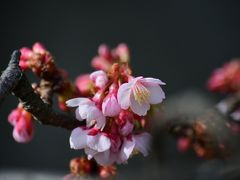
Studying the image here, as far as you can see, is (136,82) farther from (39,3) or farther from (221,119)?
(39,3)

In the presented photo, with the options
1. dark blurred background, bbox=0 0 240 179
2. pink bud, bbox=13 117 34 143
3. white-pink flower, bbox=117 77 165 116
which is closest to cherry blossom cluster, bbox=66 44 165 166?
white-pink flower, bbox=117 77 165 116

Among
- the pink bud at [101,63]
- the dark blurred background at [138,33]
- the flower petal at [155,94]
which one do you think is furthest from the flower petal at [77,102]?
the dark blurred background at [138,33]

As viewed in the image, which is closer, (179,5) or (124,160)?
(124,160)

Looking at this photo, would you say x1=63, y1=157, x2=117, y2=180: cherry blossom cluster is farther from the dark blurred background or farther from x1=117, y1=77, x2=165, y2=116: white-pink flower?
the dark blurred background

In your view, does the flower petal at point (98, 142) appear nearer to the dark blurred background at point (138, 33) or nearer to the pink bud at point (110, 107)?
the pink bud at point (110, 107)

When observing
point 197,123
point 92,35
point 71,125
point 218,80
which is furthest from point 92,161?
point 92,35

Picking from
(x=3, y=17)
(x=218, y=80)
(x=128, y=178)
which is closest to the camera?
(x=128, y=178)

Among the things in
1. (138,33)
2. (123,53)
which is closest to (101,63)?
(123,53)
